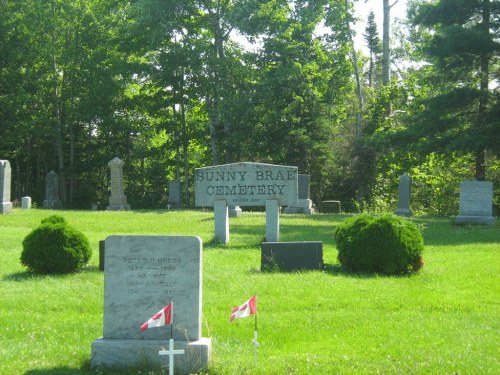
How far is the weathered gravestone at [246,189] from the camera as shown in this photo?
16219mm

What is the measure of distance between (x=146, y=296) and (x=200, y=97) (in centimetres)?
3204

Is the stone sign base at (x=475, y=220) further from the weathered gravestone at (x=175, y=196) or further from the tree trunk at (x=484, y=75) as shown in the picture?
the weathered gravestone at (x=175, y=196)

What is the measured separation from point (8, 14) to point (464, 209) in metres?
29.5

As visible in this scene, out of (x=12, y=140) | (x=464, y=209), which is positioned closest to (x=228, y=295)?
(x=464, y=209)

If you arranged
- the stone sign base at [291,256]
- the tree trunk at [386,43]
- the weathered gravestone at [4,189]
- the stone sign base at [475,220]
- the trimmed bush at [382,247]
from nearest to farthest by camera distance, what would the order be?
the trimmed bush at [382,247] < the stone sign base at [291,256] < the stone sign base at [475,220] < the weathered gravestone at [4,189] < the tree trunk at [386,43]

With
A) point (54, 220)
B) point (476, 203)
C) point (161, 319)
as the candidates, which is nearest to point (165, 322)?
point (161, 319)

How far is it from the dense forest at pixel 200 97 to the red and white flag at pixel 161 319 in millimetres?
27761

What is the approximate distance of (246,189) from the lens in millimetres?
16516

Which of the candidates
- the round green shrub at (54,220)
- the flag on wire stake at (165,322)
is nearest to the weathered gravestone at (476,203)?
the round green shrub at (54,220)

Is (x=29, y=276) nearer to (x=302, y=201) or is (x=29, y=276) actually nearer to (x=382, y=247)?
(x=382, y=247)

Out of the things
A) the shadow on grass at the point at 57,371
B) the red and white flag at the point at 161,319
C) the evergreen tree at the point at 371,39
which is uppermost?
the evergreen tree at the point at 371,39

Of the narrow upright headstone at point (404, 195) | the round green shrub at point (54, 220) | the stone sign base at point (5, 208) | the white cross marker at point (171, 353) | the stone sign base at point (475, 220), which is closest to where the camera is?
the white cross marker at point (171, 353)

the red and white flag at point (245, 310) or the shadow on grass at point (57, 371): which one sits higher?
the red and white flag at point (245, 310)

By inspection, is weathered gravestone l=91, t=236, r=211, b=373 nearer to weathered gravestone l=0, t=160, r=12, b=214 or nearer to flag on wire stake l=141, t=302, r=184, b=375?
flag on wire stake l=141, t=302, r=184, b=375
